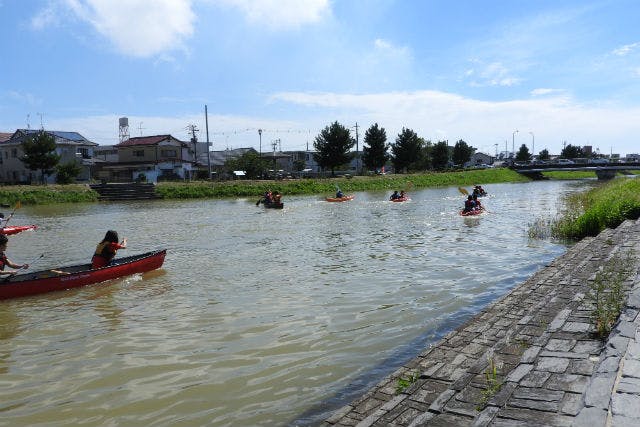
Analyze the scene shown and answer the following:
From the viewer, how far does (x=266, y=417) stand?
5.89 meters

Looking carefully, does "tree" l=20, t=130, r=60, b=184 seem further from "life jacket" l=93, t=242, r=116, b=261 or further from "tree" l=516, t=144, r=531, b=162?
"tree" l=516, t=144, r=531, b=162

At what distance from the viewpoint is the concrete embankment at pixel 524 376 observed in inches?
151

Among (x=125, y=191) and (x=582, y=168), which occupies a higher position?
(x=582, y=168)

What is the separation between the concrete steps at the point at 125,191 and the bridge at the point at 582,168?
5559 cm

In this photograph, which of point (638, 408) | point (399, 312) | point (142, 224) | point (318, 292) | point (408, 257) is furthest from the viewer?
point (142, 224)

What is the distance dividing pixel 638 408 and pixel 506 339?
322 centimetres

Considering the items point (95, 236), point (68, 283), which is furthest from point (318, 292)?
point (95, 236)

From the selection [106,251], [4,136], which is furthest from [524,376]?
[4,136]

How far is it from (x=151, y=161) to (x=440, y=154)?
47037 millimetres

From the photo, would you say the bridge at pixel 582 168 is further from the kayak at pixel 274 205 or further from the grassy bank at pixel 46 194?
the grassy bank at pixel 46 194

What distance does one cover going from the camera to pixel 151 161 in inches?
2539

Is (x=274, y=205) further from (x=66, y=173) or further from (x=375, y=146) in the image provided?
(x=375, y=146)

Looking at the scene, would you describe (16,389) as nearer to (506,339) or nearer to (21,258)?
(506,339)

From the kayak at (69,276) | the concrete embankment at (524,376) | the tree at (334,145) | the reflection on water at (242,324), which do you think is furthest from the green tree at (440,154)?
the concrete embankment at (524,376)
